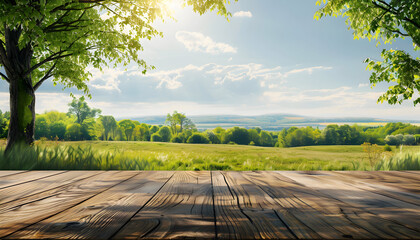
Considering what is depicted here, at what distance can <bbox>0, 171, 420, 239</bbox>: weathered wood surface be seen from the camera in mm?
1338

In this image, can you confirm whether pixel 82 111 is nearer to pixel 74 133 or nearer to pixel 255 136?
pixel 74 133

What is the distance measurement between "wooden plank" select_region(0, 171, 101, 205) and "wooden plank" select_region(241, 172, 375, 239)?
2.12 metres

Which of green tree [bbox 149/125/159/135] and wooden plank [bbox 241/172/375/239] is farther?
green tree [bbox 149/125/159/135]

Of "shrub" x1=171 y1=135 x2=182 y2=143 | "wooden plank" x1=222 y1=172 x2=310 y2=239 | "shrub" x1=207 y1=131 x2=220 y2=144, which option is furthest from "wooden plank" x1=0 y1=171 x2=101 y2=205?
"shrub" x1=171 y1=135 x2=182 y2=143

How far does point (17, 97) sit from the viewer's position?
798 cm

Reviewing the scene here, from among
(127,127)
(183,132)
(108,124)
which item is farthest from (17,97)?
(183,132)

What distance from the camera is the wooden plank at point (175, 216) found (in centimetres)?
130

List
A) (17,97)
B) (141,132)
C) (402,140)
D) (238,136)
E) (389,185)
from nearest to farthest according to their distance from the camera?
(389,185)
(17,97)
(402,140)
(238,136)
(141,132)

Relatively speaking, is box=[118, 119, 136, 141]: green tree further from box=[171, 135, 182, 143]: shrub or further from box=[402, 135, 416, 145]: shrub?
box=[402, 135, 416, 145]: shrub

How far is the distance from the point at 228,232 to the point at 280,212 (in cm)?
52

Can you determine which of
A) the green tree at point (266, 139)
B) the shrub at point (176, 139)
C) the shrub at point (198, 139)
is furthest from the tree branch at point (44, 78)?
the green tree at point (266, 139)

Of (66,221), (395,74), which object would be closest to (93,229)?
(66,221)

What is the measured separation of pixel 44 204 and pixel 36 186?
0.79 meters

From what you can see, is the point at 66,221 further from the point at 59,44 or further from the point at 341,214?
the point at 59,44
